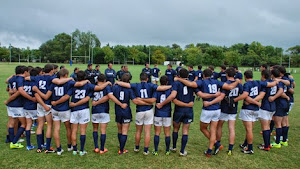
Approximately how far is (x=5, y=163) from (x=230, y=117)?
5771 millimetres

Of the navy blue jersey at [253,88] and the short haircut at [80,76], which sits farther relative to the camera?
the navy blue jersey at [253,88]

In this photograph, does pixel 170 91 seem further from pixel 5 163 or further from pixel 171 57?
pixel 171 57

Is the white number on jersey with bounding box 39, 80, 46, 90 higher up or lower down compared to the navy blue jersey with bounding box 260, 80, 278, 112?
higher up

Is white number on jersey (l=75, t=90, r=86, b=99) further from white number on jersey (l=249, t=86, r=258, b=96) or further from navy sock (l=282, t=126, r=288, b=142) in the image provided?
navy sock (l=282, t=126, r=288, b=142)

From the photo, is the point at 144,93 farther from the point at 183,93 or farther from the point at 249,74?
the point at 249,74

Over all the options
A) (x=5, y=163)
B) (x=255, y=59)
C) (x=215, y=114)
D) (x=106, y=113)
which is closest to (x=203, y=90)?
(x=215, y=114)

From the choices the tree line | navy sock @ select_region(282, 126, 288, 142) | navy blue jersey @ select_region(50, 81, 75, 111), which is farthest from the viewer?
the tree line

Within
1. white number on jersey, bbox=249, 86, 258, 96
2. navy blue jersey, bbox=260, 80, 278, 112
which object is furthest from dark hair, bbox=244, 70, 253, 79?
navy blue jersey, bbox=260, 80, 278, 112

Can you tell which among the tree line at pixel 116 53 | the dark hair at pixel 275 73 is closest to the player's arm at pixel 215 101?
the dark hair at pixel 275 73

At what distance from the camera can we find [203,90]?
5.54 meters

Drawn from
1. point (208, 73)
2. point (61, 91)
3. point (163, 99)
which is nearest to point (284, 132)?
point (208, 73)

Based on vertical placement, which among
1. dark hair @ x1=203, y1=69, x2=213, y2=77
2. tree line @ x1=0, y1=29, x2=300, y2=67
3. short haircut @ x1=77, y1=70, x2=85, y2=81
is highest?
tree line @ x1=0, y1=29, x2=300, y2=67

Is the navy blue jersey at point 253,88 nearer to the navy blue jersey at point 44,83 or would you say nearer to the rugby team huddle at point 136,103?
the rugby team huddle at point 136,103

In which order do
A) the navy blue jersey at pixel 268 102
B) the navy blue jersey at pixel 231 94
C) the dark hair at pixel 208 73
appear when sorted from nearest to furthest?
the dark hair at pixel 208 73 → the navy blue jersey at pixel 231 94 → the navy blue jersey at pixel 268 102
